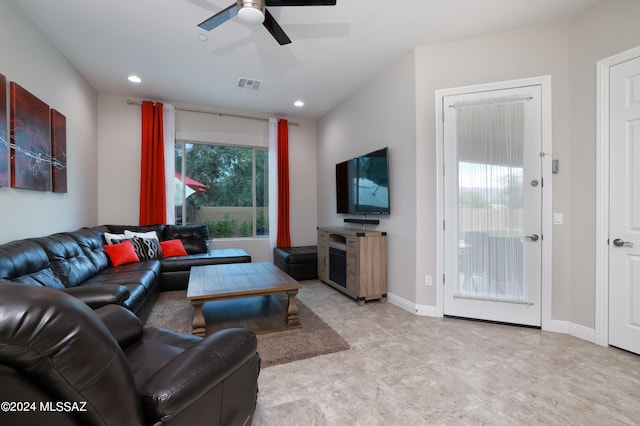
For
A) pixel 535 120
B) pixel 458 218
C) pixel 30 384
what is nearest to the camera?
pixel 30 384

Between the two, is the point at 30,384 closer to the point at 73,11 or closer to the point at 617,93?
the point at 73,11

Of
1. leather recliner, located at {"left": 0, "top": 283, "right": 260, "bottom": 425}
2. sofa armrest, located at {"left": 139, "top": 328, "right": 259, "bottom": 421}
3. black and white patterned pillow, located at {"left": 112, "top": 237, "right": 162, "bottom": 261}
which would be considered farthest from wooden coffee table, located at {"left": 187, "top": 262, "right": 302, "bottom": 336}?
leather recliner, located at {"left": 0, "top": 283, "right": 260, "bottom": 425}

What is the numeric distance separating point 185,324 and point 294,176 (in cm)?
345

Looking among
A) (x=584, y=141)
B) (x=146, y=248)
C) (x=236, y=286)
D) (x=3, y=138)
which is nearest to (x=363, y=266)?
(x=236, y=286)

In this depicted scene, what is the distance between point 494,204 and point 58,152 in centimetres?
465

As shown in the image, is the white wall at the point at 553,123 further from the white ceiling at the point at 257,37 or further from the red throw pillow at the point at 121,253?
the red throw pillow at the point at 121,253

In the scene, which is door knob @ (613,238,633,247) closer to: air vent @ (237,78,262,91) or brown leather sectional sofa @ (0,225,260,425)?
brown leather sectional sofa @ (0,225,260,425)

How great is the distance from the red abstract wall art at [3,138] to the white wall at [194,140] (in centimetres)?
229

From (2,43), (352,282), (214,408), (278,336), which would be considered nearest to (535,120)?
(352,282)

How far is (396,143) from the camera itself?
11.4ft

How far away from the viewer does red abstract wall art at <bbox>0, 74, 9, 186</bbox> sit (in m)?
2.26

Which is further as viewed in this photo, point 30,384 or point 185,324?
point 185,324

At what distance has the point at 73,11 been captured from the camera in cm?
257

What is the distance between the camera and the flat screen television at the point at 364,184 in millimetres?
3615
